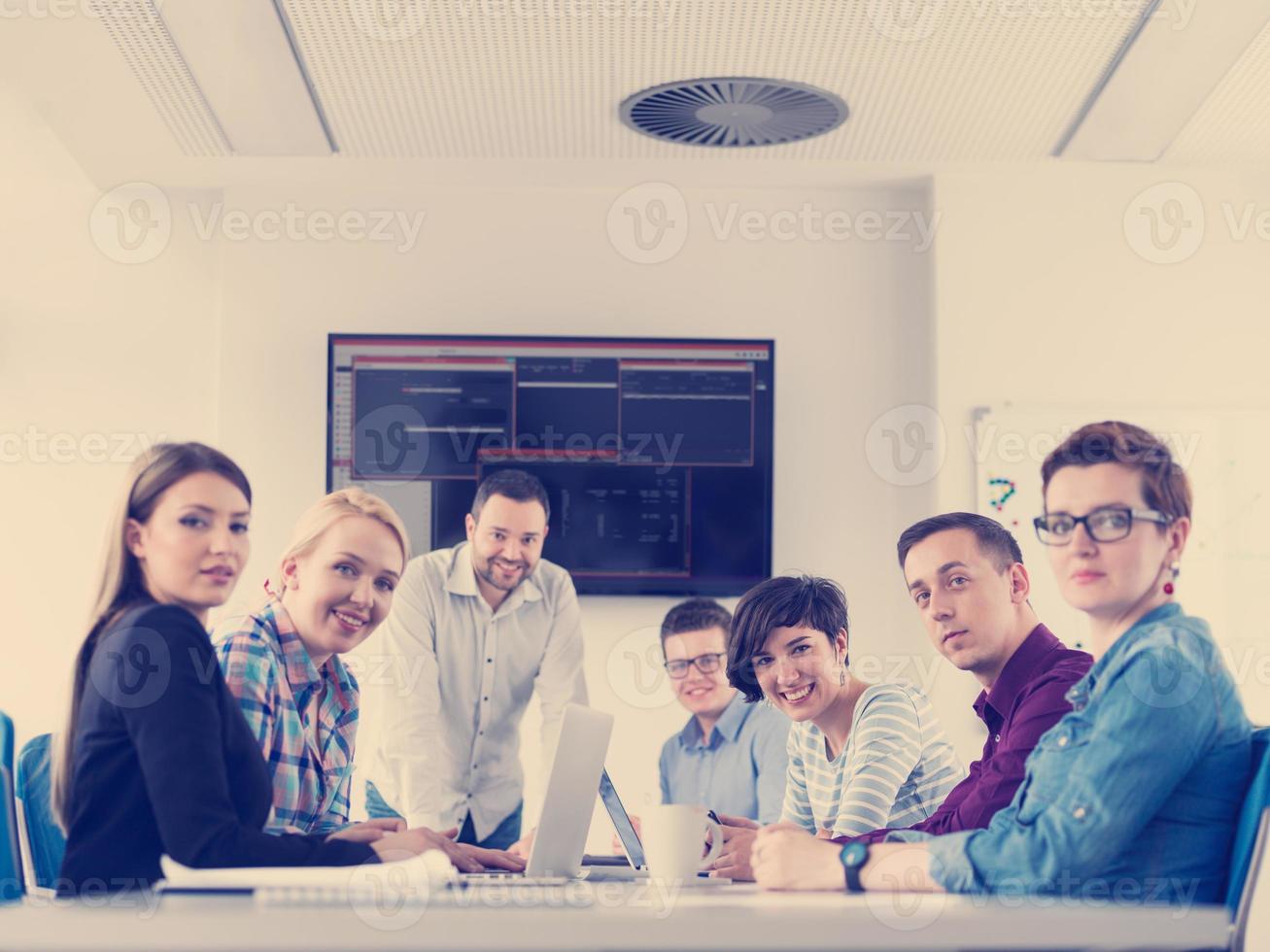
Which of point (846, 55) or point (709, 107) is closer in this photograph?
point (846, 55)

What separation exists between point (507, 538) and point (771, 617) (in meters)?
1.30

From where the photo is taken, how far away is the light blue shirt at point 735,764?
2.90 m

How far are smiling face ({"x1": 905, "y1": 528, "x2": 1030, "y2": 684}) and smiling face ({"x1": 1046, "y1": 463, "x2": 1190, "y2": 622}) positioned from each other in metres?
0.46

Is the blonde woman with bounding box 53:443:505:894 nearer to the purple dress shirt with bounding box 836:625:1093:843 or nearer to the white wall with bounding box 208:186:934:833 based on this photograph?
the purple dress shirt with bounding box 836:625:1093:843

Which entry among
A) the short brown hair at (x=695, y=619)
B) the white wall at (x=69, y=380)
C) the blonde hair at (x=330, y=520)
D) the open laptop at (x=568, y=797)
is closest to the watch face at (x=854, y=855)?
the open laptop at (x=568, y=797)

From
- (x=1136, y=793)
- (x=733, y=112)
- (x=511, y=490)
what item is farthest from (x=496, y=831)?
(x=1136, y=793)

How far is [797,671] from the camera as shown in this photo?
222 centimetres

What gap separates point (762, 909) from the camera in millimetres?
1272

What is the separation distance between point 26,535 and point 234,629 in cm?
260

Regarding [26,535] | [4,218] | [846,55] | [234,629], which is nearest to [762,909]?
[234,629]

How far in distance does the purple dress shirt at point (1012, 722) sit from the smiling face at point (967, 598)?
0.13 ft

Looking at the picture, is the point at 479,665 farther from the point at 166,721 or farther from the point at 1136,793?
the point at 1136,793

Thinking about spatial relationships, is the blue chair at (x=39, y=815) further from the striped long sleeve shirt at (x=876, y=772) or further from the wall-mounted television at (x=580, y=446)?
the wall-mounted television at (x=580, y=446)

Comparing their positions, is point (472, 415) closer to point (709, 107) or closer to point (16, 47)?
point (709, 107)
